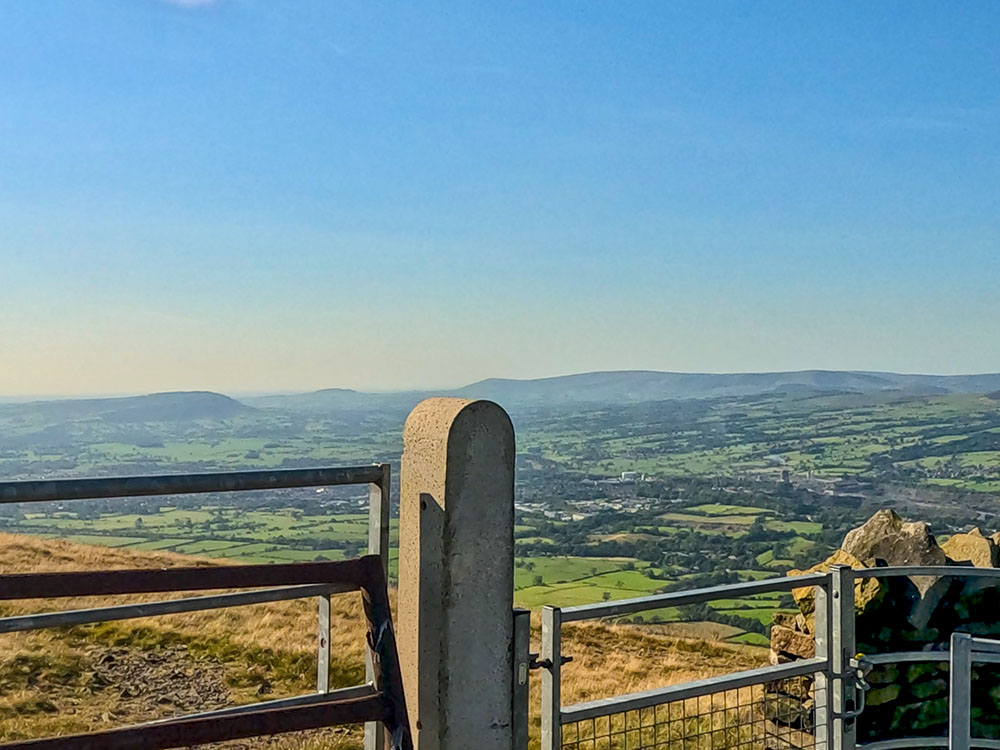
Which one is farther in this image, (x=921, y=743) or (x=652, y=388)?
(x=652, y=388)

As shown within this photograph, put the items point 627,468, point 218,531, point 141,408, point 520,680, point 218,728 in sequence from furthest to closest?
1. point 141,408
2. point 627,468
3. point 218,531
4. point 520,680
5. point 218,728

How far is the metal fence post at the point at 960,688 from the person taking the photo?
2258 mm

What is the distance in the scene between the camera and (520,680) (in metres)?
3.00

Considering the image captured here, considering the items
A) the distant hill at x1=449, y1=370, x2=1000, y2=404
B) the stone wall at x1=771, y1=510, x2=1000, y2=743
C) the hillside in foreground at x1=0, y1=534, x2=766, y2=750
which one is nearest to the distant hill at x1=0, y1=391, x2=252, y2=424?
the distant hill at x1=449, y1=370, x2=1000, y2=404

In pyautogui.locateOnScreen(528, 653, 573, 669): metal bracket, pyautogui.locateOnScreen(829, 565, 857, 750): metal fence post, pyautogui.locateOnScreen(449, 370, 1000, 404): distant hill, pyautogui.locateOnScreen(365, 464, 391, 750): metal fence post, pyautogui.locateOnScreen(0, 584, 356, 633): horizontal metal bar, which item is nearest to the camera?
pyautogui.locateOnScreen(0, 584, 356, 633): horizontal metal bar

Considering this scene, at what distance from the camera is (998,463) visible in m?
53.6

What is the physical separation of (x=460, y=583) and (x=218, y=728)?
0.82m

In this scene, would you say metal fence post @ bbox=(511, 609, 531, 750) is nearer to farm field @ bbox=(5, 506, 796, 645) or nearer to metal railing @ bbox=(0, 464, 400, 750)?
metal railing @ bbox=(0, 464, 400, 750)

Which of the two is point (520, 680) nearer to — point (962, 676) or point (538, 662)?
point (538, 662)

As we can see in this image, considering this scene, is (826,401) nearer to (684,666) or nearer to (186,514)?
(186,514)

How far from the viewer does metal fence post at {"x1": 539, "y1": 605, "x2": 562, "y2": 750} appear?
10.3 ft

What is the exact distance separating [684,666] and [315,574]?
979 centimetres

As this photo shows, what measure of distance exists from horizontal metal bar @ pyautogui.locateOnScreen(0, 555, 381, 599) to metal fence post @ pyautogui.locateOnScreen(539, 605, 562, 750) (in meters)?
0.64

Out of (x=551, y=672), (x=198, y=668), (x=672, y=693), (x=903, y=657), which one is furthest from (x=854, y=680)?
(x=198, y=668)
